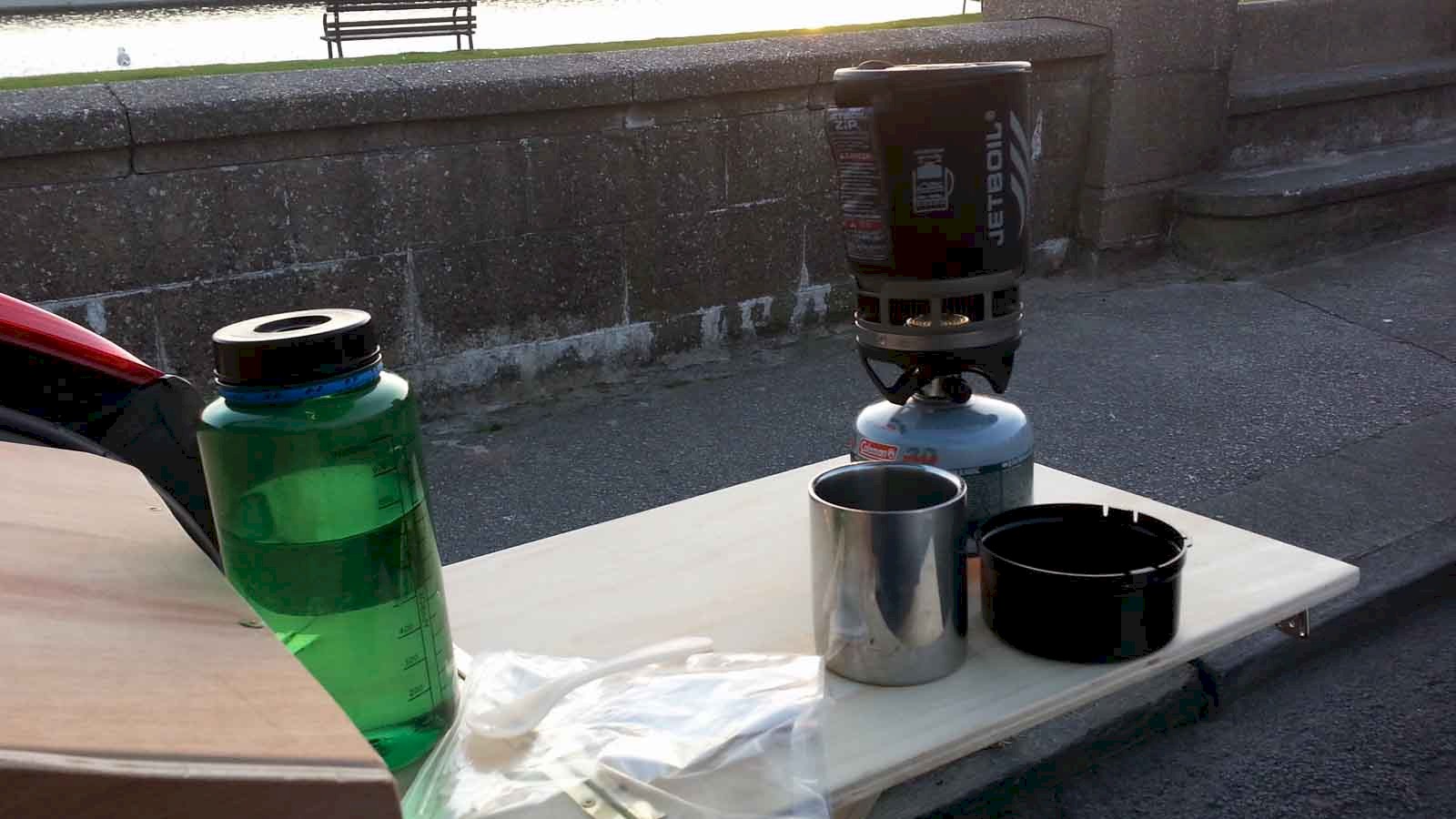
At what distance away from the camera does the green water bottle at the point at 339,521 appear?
0.97 m

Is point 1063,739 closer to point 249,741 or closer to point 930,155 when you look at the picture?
point 930,155

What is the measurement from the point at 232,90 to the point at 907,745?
310 cm

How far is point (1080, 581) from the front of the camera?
3.82ft

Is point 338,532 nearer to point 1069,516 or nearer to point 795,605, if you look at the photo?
point 795,605

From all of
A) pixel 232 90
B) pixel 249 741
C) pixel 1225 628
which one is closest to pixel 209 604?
pixel 249 741

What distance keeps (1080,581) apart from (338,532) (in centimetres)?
69

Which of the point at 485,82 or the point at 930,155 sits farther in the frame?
the point at 485,82

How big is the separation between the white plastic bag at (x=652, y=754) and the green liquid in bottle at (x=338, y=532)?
0.30 feet

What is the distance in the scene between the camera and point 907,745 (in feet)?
3.55

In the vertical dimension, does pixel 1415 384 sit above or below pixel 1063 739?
above

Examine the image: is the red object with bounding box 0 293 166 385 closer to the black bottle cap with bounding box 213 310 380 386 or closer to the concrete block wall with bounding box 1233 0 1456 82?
the black bottle cap with bounding box 213 310 380 386

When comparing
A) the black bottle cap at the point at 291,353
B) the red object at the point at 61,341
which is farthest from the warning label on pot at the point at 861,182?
the red object at the point at 61,341

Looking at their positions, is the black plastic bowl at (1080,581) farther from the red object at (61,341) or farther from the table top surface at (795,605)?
the red object at (61,341)

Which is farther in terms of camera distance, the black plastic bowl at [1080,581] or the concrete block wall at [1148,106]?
the concrete block wall at [1148,106]
